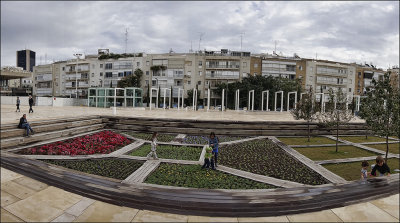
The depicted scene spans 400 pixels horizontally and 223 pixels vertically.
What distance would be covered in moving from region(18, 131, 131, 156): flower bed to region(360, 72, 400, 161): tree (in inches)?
440

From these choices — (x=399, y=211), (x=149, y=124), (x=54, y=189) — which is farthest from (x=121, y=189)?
(x=149, y=124)

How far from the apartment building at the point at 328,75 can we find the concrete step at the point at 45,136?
6826 cm

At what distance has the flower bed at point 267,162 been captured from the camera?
7.96 meters

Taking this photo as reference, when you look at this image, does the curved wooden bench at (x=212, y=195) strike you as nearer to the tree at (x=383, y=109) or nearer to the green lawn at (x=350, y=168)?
the green lawn at (x=350, y=168)

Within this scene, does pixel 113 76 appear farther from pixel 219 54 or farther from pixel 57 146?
pixel 57 146

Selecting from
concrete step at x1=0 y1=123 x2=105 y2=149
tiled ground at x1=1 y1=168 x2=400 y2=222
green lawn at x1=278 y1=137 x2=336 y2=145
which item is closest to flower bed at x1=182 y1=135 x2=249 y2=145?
green lawn at x1=278 y1=137 x2=336 y2=145

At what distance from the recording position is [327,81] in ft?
236

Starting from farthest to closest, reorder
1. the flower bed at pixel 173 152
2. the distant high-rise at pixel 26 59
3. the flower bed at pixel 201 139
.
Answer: the flower bed at pixel 201 139 < the flower bed at pixel 173 152 < the distant high-rise at pixel 26 59

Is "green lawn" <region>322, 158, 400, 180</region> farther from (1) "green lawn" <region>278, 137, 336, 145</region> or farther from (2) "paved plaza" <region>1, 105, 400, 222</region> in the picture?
(1) "green lawn" <region>278, 137, 336, 145</region>

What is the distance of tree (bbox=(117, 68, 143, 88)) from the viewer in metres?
65.6

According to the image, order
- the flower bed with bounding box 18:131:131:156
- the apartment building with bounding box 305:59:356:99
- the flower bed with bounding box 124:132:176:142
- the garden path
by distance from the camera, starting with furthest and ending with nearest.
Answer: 1. the apartment building with bounding box 305:59:356:99
2. the flower bed with bounding box 124:132:176:142
3. the flower bed with bounding box 18:131:131:156
4. the garden path

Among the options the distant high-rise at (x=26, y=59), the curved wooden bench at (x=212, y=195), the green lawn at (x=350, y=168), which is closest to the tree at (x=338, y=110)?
the green lawn at (x=350, y=168)

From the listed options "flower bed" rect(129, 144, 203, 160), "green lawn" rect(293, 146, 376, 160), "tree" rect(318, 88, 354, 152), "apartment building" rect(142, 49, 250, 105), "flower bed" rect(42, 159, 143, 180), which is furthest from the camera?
"apartment building" rect(142, 49, 250, 105)

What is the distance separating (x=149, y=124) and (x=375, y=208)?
46.7 ft
